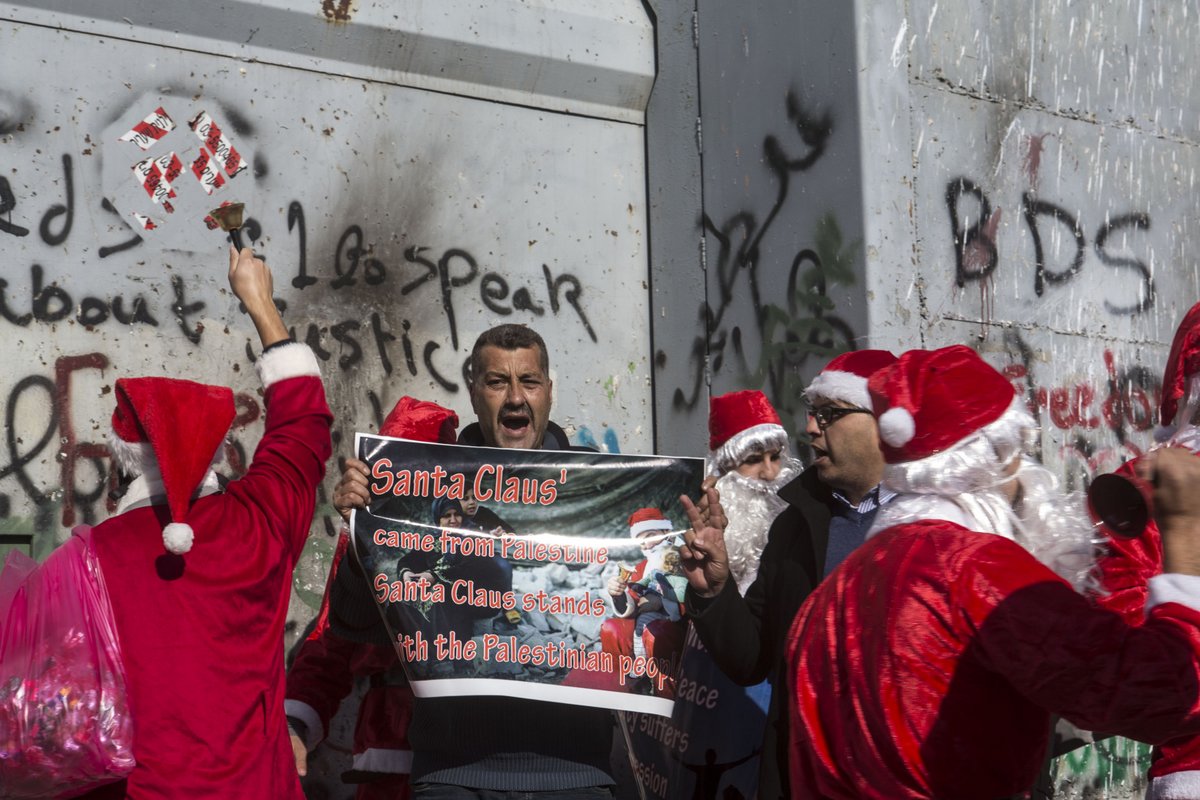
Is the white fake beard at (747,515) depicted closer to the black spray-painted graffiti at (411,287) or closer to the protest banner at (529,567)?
A: the protest banner at (529,567)

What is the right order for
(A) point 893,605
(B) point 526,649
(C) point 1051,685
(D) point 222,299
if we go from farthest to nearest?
(D) point 222,299
(B) point 526,649
(A) point 893,605
(C) point 1051,685

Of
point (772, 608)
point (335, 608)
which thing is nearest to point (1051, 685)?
point (772, 608)

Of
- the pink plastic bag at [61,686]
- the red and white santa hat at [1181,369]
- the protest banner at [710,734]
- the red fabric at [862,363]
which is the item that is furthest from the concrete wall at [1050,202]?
the pink plastic bag at [61,686]

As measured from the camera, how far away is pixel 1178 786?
3.15m

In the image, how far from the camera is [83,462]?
17.4 ft

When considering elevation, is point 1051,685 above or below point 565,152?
below

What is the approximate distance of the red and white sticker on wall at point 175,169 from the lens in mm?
5543

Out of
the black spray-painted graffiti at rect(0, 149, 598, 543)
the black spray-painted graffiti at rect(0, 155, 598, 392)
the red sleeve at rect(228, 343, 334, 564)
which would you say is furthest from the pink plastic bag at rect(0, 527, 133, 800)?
the black spray-painted graffiti at rect(0, 155, 598, 392)

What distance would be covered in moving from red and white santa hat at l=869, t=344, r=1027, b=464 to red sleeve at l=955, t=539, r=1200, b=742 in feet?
1.06

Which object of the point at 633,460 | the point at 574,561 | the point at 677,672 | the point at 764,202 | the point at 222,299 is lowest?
the point at 677,672

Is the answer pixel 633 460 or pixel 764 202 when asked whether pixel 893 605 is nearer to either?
pixel 633 460

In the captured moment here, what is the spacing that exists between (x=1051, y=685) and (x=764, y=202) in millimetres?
4022

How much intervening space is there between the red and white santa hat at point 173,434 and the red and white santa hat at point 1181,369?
8.10 ft

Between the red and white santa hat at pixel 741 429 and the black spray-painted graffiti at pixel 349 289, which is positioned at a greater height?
the black spray-painted graffiti at pixel 349 289
